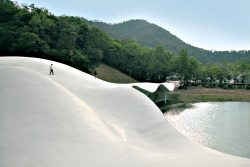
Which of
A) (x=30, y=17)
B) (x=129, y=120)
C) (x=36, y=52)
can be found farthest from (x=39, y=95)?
(x=30, y=17)

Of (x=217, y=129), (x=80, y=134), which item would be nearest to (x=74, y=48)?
(x=217, y=129)

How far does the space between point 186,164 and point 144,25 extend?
160 metres

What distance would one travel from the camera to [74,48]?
1385 inches

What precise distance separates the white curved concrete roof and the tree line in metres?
24.9

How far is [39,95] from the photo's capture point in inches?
222

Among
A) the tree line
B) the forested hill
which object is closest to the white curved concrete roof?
the tree line

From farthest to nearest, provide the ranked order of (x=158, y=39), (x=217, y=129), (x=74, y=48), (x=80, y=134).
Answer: (x=158, y=39)
(x=74, y=48)
(x=217, y=129)
(x=80, y=134)

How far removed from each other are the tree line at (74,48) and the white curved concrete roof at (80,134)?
2490cm

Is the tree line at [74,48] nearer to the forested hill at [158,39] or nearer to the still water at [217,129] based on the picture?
the still water at [217,129]

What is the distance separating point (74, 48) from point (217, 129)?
31616 millimetres

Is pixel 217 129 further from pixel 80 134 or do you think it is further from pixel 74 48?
pixel 74 48

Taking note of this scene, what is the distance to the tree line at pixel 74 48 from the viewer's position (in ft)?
92.4

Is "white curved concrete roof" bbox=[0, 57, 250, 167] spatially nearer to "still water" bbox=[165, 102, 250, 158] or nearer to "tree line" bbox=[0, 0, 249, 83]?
"still water" bbox=[165, 102, 250, 158]

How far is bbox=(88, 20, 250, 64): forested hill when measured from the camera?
97.9 m
